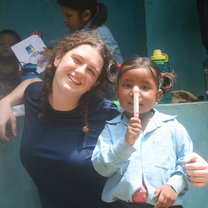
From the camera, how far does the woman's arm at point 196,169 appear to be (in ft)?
3.58

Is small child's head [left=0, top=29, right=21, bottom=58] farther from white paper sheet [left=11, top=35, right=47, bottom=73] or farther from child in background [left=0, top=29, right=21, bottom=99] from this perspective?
white paper sheet [left=11, top=35, right=47, bottom=73]

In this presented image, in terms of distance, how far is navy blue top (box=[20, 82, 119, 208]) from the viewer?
4.25 ft

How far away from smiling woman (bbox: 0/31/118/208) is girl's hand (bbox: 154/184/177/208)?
28cm

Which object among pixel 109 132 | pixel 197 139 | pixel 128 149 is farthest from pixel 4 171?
pixel 197 139

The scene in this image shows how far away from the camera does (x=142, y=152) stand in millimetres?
1207

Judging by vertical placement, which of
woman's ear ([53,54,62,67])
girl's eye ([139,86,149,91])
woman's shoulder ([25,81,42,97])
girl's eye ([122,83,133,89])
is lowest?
woman's shoulder ([25,81,42,97])

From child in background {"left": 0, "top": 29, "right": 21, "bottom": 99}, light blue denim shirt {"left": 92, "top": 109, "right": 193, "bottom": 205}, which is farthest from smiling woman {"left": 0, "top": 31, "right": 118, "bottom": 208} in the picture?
child in background {"left": 0, "top": 29, "right": 21, "bottom": 99}

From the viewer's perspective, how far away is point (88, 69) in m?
1.29

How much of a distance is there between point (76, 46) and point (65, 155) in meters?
0.42

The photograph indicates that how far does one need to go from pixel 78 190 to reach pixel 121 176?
0.23 m

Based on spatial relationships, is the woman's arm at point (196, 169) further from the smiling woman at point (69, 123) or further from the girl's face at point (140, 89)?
the smiling woman at point (69, 123)

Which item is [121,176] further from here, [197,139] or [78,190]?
[197,139]

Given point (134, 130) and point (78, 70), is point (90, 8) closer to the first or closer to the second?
point (78, 70)

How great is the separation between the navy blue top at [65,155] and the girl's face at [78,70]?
4.6 inches
